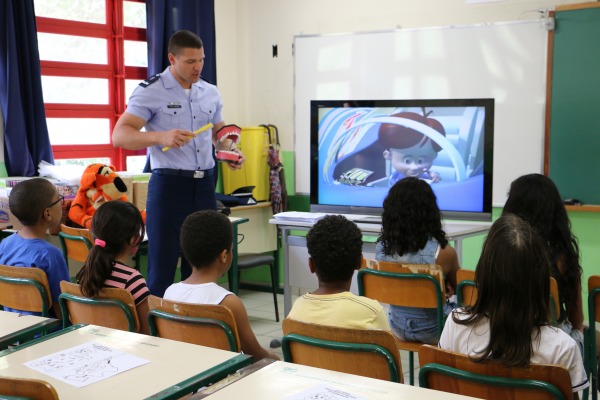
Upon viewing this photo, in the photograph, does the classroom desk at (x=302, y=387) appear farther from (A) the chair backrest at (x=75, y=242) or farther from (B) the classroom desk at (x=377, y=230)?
(A) the chair backrest at (x=75, y=242)

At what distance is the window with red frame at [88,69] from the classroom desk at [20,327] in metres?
3.58

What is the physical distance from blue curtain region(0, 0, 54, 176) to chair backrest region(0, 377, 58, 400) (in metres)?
3.90

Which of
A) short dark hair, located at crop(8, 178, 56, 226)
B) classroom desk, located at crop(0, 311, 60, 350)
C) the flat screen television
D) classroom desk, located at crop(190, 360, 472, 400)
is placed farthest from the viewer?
the flat screen television

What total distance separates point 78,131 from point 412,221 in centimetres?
344

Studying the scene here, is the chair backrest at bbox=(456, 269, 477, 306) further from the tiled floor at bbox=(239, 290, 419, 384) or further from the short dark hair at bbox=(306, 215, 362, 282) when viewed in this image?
the tiled floor at bbox=(239, 290, 419, 384)

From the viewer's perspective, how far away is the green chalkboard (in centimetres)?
490

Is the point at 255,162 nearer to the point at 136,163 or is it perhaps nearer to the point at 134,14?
the point at 136,163

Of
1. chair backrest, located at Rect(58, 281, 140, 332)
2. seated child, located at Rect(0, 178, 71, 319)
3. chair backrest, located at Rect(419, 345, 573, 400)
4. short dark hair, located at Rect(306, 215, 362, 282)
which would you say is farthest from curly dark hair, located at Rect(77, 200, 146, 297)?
chair backrest, located at Rect(419, 345, 573, 400)

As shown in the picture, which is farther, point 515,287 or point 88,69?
point 88,69

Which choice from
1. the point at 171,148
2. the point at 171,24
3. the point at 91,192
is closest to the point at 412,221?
the point at 171,148

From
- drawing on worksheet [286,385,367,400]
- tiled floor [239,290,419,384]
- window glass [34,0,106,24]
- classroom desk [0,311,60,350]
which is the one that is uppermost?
window glass [34,0,106,24]

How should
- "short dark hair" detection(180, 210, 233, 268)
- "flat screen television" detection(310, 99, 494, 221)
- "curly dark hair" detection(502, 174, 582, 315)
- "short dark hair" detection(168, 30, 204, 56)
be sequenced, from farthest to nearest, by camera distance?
"flat screen television" detection(310, 99, 494, 221) < "short dark hair" detection(168, 30, 204, 56) < "curly dark hair" detection(502, 174, 582, 315) < "short dark hair" detection(180, 210, 233, 268)

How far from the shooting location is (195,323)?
225 centimetres

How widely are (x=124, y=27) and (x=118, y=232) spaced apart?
350cm
